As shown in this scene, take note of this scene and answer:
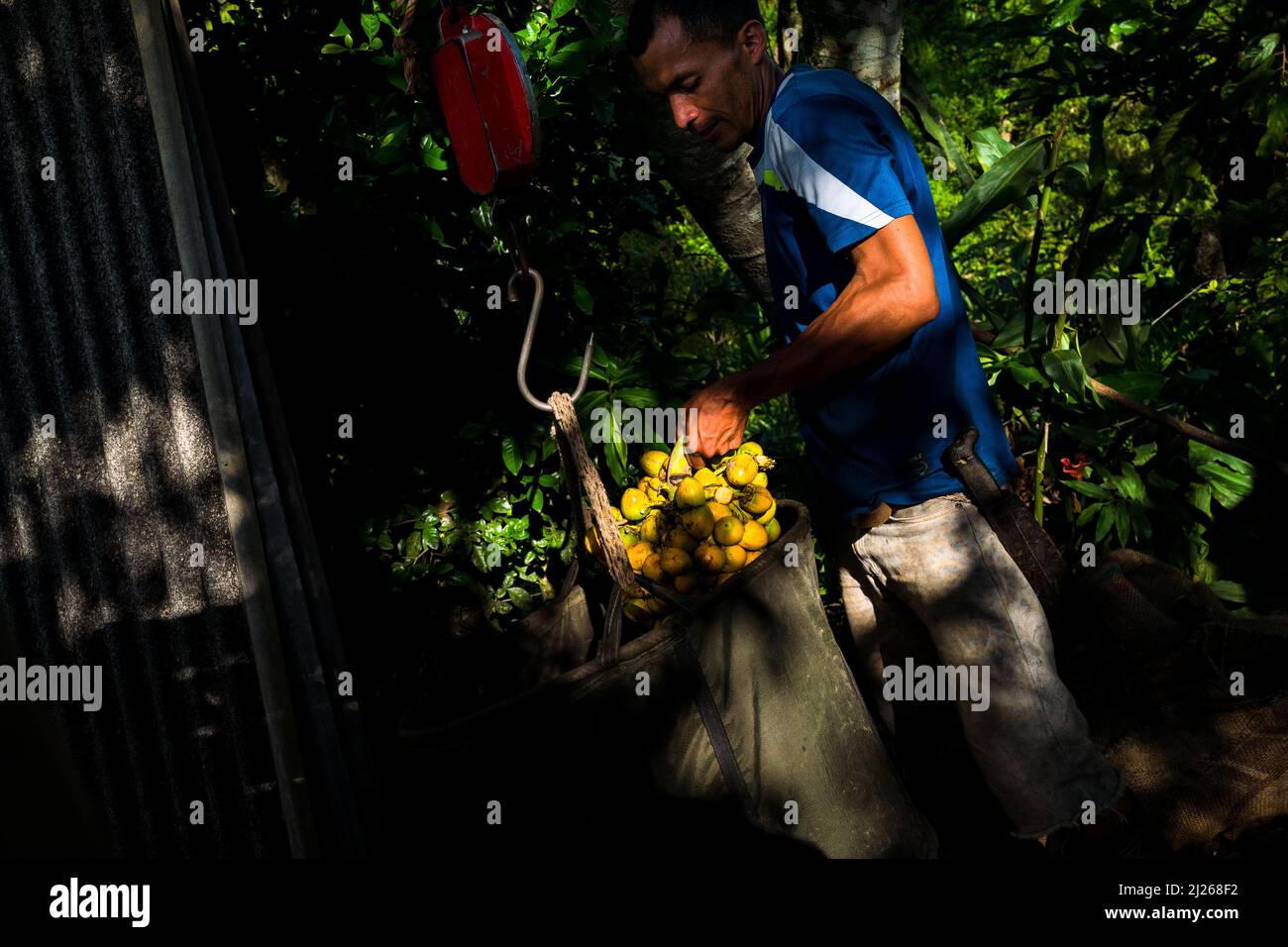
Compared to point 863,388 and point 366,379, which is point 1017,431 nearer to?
point 863,388

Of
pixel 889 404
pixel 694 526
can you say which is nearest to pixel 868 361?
pixel 889 404

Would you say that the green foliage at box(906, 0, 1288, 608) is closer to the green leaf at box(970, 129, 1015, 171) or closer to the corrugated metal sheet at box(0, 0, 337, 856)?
the green leaf at box(970, 129, 1015, 171)

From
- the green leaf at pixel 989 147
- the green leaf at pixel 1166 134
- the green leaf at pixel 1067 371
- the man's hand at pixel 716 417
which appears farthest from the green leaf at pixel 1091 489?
the man's hand at pixel 716 417

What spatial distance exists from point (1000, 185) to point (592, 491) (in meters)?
1.63

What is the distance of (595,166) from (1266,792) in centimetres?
237

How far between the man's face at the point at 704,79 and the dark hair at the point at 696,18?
0.04 feet

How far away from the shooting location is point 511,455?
2.84 m

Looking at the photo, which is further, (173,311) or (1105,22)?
(1105,22)

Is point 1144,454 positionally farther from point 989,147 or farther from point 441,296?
point 441,296

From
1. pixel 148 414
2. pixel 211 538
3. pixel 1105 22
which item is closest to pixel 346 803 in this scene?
pixel 211 538

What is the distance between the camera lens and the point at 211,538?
7.61 ft

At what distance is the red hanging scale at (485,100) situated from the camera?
187cm

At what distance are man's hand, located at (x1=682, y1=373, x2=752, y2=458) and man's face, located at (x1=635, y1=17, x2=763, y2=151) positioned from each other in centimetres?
52

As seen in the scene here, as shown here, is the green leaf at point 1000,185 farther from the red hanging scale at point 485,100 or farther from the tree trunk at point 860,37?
the red hanging scale at point 485,100
